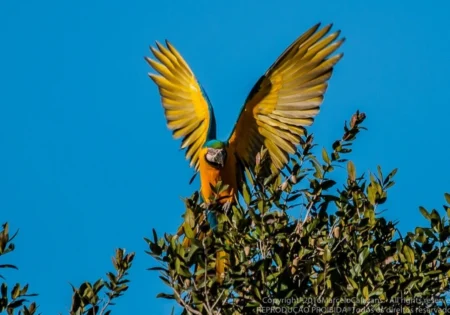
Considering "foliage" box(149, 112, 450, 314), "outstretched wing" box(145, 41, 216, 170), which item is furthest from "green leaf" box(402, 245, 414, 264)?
"outstretched wing" box(145, 41, 216, 170)

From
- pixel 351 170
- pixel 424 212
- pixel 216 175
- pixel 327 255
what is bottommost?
pixel 327 255

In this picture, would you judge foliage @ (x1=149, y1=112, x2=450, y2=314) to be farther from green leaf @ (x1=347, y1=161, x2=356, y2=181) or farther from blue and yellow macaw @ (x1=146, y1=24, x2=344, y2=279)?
blue and yellow macaw @ (x1=146, y1=24, x2=344, y2=279)

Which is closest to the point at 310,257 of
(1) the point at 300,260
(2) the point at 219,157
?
(1) the point at 300,260

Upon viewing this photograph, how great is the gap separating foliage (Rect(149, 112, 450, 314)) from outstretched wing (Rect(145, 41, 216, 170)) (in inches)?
121

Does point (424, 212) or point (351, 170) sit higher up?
point (351, 170)

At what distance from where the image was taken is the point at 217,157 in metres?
8.83

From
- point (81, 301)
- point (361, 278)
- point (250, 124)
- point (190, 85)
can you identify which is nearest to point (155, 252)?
point (81, 301)

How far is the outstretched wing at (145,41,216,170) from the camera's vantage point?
9.67m

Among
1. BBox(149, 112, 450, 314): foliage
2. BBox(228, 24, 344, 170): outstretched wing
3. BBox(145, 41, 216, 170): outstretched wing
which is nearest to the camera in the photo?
BBox(149, 112, 450, 314): foliage

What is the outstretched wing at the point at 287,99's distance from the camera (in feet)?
29.4

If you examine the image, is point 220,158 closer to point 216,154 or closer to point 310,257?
point 216,154

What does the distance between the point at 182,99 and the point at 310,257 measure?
4.01m

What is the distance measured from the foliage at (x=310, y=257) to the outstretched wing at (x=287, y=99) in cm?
234

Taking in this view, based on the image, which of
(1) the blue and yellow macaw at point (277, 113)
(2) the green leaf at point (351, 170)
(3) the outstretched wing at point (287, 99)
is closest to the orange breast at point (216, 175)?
(1) the blue and yellow macaw at point (277, 113)
